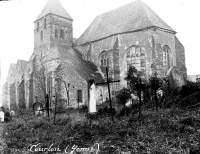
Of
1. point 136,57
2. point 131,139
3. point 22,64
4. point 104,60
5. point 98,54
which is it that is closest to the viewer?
point 131,139

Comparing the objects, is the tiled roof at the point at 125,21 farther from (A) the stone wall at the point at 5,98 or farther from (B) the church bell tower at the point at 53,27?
(A) the stone wall at the point at 5,98

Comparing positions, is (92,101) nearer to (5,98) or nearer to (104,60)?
(104,60)

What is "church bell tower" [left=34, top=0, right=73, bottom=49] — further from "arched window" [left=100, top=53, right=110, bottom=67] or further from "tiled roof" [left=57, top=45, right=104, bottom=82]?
"arched window" [left=100, top=53, right=110, bottom=67]

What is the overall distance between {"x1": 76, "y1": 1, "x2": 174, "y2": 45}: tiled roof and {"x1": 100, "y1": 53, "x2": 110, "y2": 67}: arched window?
230 centimetres

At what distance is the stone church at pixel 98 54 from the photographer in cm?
2427

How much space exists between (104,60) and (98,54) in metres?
1.21

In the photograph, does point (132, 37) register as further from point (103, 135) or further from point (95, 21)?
point (103, 135)

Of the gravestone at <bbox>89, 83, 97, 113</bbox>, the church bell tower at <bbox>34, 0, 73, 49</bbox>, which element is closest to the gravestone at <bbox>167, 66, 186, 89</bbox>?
the gravestone at <bbox>89, 83, 97, 113</bbox>

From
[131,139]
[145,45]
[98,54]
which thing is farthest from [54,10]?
[131,139]

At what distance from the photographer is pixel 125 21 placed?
87.9 ft

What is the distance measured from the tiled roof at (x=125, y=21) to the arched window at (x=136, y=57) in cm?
220

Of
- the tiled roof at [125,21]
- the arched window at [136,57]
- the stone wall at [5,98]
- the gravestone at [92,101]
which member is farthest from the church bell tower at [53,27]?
the gravestone at [92,101]

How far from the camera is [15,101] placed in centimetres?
3394

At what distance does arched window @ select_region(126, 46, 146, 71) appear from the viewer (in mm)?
25038
